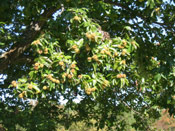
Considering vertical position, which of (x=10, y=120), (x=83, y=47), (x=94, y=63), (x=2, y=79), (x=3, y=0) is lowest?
(x=10, y=120)

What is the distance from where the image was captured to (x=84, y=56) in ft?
9.27

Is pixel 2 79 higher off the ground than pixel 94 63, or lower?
higher

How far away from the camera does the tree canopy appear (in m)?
2.77

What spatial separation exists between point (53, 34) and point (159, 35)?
1813mm

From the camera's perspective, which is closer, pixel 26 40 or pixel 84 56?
pixel 84 56

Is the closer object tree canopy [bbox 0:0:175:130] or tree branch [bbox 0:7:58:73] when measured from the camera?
tree canopy [bbox 0:0:175:130]

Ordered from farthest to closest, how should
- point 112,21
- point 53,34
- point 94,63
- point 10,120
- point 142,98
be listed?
point 142,98 < point 10,120 < point 112,21 < point 53,34 < point 94,63

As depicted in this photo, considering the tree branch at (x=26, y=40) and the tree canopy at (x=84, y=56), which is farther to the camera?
the tree branch at (x=26, y=40)

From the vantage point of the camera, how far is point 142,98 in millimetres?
5949

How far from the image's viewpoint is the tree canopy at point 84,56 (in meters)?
2.77

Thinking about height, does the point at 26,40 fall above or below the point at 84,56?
above

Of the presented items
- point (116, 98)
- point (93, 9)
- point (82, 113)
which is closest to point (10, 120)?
point (82, 113)

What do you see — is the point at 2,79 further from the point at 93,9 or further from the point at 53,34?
the point at 93,9

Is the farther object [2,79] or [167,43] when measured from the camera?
[2,79]
